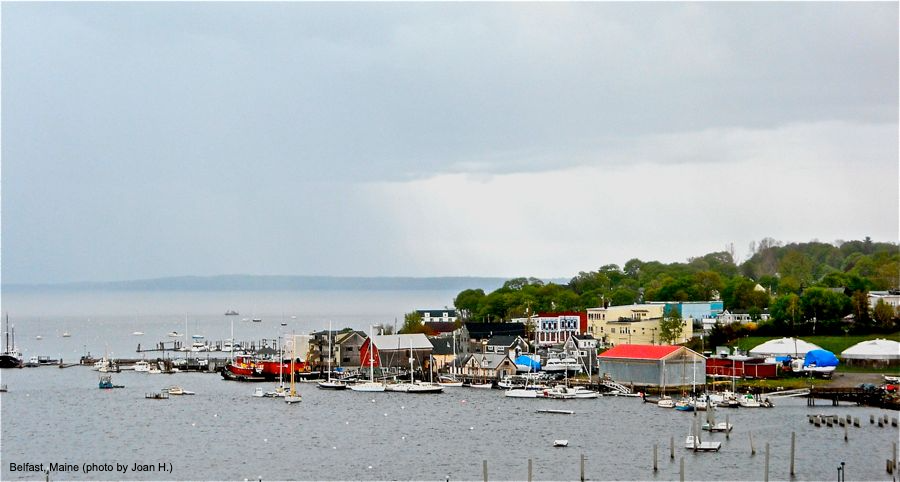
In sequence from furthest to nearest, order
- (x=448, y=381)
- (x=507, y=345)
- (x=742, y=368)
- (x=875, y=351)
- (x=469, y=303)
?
1. (x=469, y=303)
2. (x=507, y=345)
3. (x=448, y=381)
4. (x=875, y=351)
5. (x=742, y=368)

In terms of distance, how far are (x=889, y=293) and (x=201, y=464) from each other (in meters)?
108

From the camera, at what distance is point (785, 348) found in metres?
105

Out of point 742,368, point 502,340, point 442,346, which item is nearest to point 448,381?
point 442,346

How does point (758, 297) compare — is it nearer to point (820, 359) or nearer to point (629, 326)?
point (629, 326)

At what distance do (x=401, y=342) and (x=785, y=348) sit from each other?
39.4 metres

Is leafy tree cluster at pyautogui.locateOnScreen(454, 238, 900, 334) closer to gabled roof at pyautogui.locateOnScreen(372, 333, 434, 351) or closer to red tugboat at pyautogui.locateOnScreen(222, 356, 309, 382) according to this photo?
gabled roof at pyautogui.locateOnScreen(372, 333, 434, 351)

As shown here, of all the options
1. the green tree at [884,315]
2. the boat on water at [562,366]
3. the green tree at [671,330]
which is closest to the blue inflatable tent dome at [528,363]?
the boat on water at [562,366]

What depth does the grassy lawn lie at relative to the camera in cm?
11094

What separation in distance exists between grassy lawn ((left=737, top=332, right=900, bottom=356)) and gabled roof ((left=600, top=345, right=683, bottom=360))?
23.1 metres

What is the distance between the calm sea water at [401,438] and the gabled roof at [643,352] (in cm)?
633

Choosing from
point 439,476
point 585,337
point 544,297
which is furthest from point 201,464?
point 544,297

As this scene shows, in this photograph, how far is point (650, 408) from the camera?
80.5 m

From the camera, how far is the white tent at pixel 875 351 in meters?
97.5

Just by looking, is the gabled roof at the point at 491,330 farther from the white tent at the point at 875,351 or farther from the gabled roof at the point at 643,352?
the white tent at the point at 875,351
